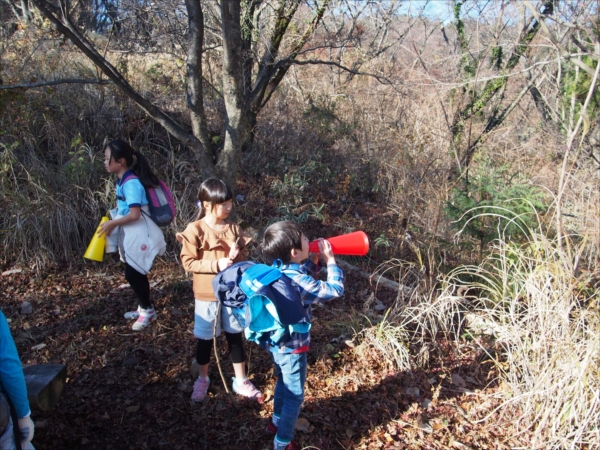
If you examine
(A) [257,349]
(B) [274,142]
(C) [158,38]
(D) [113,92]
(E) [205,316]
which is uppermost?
(C) [158,38]

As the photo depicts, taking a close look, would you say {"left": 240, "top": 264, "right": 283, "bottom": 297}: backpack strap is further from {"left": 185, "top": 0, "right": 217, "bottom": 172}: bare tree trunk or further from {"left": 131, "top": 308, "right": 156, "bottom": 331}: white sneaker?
{"left": 185, "top": 0, "right": 217, "bottom": 172}: bare tree trunk

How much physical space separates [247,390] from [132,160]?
1.88m

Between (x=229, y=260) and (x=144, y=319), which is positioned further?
(x=144, y=319)

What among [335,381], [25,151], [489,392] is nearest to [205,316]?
[335,381]

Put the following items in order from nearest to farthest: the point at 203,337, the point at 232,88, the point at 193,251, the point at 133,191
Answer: the point at 193,251 < the point at 203,337 < the point at 133,191 < the point at 232,88

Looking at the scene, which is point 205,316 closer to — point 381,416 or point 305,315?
point 305,315

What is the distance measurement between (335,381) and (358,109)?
598cm

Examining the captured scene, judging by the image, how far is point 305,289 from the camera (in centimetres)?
227

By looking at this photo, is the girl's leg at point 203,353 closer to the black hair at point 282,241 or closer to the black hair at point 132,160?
the black hair at point 282,241

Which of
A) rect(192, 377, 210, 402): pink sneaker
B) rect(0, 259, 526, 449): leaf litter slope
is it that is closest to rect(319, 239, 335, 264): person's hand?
rect(0, 259, 526, 449): leaf litter slope

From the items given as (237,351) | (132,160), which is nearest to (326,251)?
(237,351)

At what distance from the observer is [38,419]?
276 cm

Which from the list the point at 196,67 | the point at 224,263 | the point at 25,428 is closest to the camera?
the point at 25,428

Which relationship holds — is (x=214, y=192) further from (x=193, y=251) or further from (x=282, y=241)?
(x=282, y=241)
